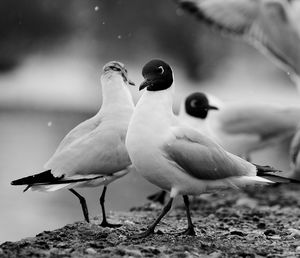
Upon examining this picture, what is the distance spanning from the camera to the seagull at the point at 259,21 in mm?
6621

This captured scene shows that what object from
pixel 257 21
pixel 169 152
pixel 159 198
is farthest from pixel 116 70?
pixel 257 21

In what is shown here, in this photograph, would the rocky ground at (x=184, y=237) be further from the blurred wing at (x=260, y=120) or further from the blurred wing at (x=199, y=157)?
the blurred wing at (x=260, y=120)

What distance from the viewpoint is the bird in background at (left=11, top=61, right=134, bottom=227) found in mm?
4039

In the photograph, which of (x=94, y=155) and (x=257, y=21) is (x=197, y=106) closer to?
(x=257, y=21)

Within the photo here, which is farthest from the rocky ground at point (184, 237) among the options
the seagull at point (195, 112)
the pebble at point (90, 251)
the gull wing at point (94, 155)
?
the seagull at point (195, 112)

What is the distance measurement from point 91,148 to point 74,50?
16.9 metres

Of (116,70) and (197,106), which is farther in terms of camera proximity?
(197,106)

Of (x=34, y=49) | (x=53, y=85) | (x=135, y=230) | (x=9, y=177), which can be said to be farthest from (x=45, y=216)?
(x=53, y=85)

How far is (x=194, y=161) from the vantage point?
403 cm

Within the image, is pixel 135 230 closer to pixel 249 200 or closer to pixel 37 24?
pixel 249 200

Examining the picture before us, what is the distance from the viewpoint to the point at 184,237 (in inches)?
165

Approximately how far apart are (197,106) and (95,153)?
2043 millimetres

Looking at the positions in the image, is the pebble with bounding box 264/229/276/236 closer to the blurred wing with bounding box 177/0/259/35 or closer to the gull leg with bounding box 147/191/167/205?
the gull leg with bounding box 147/191/167/205

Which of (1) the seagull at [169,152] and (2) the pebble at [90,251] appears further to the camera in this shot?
(1) the seagull at [169,152]
